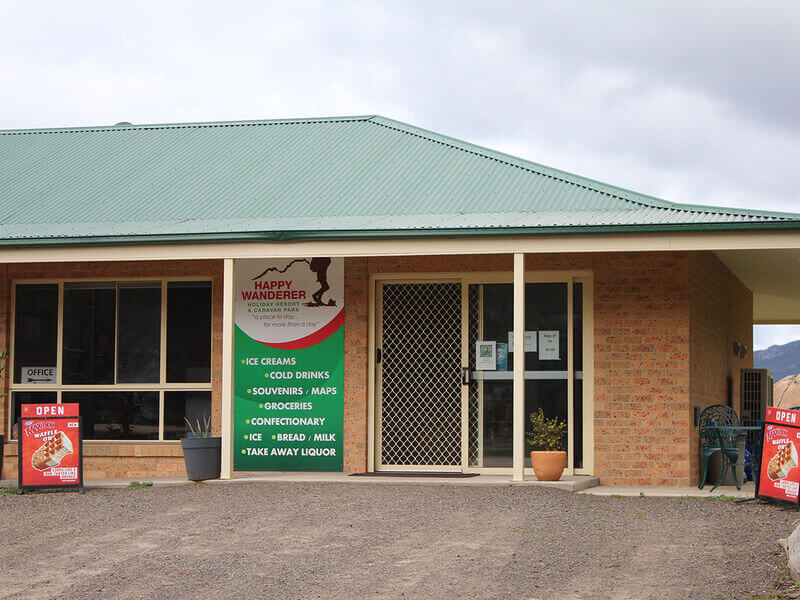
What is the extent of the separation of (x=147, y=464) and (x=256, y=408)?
1.56 metres

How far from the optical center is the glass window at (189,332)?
13.6 metres

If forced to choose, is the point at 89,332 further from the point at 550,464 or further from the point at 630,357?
the point at 630,357

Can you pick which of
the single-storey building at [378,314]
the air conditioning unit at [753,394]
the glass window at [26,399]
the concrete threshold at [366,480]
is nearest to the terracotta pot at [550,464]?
the concrete threshold at [366,480]

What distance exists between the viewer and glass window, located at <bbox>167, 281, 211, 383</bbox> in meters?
13.6

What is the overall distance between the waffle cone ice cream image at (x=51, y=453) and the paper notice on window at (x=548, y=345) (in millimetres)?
5447

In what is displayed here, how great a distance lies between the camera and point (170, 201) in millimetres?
14414

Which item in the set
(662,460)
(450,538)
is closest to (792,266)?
(662,460)

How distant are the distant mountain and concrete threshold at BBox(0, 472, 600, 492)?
3734 cm

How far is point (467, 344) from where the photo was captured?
42.7 feet

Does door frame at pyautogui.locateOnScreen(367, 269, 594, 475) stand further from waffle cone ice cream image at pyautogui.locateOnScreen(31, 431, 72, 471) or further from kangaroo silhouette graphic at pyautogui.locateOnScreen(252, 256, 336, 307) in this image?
waffle cone ice cream image at pyautogui.locateOnScreen(31, 431, 72, 471)

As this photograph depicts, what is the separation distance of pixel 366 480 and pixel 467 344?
2076mm

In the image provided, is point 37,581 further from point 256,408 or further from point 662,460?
point 662,460

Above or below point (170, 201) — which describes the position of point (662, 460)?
below

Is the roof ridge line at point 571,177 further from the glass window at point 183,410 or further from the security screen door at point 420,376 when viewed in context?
the glass window at point 183,410
